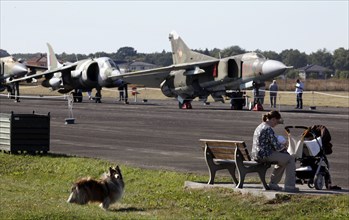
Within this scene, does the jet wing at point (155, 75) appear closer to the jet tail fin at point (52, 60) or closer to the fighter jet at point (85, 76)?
the fighter jet at point (85, 76)

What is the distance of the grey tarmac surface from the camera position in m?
23.8

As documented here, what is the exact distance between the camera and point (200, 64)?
53.8 m

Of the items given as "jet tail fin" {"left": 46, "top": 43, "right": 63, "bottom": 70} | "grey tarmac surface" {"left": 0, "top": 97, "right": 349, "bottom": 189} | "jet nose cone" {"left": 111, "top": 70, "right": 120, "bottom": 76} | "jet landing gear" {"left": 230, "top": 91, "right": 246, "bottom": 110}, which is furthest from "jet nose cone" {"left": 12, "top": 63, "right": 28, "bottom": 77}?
"jet landing gear" {"left": 230, "top": 91, "right": 246, "bottom": 110}

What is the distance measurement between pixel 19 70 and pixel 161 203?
54.6 metres

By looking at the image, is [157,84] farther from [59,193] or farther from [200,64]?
[59,193]

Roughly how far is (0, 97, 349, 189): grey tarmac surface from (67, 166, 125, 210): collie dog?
18.4 ft

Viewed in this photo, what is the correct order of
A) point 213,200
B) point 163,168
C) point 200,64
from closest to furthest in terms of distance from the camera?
point 213,200, point 163,168, point 200,64

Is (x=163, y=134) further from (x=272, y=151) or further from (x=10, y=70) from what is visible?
(x=10, y=70)

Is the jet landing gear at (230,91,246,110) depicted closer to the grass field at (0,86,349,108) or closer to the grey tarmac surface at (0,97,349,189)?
the grey tarmac surface at (0,97,349,189)

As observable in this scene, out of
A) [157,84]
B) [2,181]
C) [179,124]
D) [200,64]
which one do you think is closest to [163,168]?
[2,181]

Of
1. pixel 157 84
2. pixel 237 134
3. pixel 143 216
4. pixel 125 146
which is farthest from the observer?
pixel 157 84

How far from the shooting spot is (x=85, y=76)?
64312 mm

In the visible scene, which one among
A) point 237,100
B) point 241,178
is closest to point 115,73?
point 237,100

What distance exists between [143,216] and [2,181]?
18.7 feet
